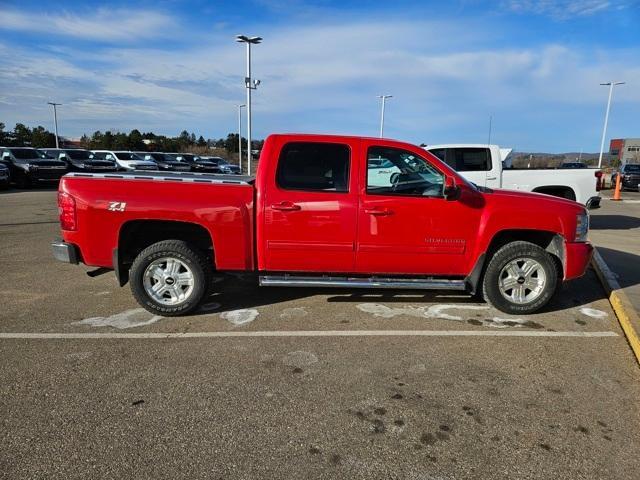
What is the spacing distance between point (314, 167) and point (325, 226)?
62 centimetres

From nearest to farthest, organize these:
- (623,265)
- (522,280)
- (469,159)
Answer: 1. (522,280)
2. (623,265)
3. (469,159)

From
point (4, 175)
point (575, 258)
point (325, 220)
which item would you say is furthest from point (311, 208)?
point (4, 175)

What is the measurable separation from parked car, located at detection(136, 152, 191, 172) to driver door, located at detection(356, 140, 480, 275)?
25.5 meters

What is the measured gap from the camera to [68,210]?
4.79 m

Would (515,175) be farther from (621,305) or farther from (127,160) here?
(127,160)

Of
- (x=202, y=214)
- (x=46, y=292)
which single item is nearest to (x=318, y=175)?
(x=202, y=214)

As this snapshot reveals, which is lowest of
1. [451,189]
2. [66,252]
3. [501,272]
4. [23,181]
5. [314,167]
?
[23,181]

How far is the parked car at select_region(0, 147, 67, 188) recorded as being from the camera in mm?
22000

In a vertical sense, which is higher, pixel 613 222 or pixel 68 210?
pixel 68 210

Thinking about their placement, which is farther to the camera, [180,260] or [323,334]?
[180,260]

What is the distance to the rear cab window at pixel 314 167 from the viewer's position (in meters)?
4.86

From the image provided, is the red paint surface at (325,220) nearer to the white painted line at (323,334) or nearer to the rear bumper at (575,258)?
the rear bumper at (575,258)

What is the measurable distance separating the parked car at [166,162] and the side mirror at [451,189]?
25.8 metres

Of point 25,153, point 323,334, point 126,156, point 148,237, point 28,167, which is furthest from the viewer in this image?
point 126,156
